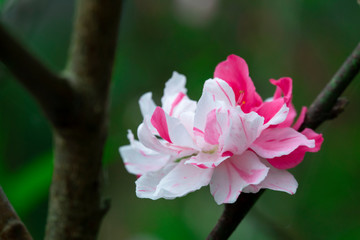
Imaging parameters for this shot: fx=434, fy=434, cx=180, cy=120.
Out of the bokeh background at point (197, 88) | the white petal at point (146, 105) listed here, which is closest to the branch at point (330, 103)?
the white petal at point (146, 105)

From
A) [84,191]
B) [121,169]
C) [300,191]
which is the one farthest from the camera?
[121,169]

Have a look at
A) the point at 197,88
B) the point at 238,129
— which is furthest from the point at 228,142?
the point at 197,88

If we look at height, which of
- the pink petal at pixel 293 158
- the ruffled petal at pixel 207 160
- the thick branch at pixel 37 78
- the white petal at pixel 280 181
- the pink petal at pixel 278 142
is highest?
the thick branch at pixel 37 78

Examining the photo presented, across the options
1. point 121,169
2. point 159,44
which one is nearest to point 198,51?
point 159,44

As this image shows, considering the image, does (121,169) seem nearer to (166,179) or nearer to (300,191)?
(300,191)

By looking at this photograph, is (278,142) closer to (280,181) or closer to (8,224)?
A: (280,181)

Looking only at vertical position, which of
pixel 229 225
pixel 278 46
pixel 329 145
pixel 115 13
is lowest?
pixel 329 145

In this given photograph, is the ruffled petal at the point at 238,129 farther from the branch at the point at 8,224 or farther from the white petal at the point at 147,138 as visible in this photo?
the branch at the point at 8,224

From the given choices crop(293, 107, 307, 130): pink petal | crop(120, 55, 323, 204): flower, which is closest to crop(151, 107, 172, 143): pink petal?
crop(120, 55, 323, 204): flower
